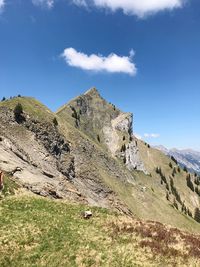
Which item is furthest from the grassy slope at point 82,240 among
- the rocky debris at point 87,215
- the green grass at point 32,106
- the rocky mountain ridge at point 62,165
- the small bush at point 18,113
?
the green grass at point 32,106

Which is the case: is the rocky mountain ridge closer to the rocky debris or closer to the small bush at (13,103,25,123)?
the small bush at (13,103,25,123)

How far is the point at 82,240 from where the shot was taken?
99.0ft

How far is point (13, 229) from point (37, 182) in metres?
25.5

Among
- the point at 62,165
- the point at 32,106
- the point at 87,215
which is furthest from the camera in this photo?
the point at 32,106

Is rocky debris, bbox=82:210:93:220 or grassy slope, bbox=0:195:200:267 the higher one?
rocky debris, bbox=82:210:93:220

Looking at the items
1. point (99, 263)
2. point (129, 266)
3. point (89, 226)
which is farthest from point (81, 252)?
point (89, 226)

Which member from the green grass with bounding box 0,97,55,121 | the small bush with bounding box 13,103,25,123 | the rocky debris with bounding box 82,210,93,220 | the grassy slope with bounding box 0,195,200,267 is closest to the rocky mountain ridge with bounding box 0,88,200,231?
the green grass with bounding box 0,97,55,121

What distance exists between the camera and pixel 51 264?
2609cm

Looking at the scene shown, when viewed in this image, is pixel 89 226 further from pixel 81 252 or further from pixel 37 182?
pixel 37 182

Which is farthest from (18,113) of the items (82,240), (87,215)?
(82,240)

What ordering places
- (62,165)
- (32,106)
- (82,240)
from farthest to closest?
(32,106)
(62,165)
(82,240)

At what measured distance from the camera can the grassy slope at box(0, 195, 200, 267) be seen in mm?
26641

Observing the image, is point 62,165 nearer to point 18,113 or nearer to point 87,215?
point 18,113

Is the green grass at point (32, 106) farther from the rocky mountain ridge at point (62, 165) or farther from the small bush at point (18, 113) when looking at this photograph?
the small bush at point (18, 113)
